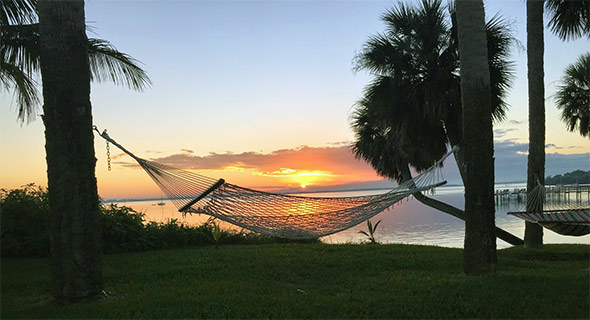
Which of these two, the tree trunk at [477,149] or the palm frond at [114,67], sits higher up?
the palm frond at [114,67]

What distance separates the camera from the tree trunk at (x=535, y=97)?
5.68 m

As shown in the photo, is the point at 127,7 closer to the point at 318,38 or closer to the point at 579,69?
the point at 318,38

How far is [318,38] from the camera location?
6.92 m

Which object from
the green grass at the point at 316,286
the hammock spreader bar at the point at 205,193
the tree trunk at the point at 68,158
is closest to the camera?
the green grass at the point at 316,286

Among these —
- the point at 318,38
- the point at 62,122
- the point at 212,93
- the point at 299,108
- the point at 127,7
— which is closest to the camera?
the point at 62,122

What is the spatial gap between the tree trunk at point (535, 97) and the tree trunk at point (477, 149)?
224cm

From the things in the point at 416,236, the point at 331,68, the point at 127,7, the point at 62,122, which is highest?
the point at 127,7

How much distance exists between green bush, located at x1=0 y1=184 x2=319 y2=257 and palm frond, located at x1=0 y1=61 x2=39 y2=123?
39.6 inches

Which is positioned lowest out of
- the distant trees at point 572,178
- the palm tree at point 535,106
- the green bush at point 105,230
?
the green bush at point 105,230

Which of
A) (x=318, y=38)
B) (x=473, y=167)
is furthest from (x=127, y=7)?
(x=473, y=167)

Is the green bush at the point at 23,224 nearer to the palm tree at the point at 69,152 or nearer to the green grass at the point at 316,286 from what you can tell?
the green grass at the point at 316,286

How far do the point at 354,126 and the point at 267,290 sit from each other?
623cm

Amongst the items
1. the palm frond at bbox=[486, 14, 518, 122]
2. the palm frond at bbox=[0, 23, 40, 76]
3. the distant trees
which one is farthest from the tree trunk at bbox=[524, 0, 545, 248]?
the distant trees

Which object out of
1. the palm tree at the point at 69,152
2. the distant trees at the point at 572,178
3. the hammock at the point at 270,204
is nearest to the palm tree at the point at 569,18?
the hammock at the point at 270,204
